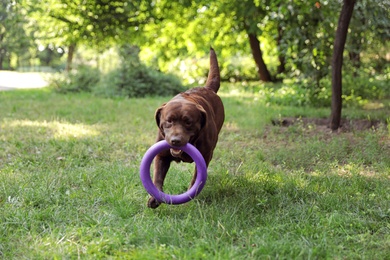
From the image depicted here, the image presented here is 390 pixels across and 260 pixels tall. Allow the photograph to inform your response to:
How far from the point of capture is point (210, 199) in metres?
4.24

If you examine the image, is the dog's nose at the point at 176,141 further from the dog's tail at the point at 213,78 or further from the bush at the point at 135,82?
the bush at the point at 135,82

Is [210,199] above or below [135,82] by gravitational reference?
above

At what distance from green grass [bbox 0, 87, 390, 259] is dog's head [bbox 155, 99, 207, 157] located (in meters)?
0.59

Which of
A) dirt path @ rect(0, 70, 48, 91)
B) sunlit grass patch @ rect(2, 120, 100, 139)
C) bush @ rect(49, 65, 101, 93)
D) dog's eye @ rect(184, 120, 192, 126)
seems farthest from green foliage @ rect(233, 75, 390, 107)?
dirt path @ rect(0, 70, 48, 91)

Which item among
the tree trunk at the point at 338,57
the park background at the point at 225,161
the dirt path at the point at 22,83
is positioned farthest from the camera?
the dirt path at the point at 22,83

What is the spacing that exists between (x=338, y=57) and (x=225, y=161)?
2960mm

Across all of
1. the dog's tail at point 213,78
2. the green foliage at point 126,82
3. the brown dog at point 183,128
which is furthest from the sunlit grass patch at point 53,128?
the green foliage at point 126,82

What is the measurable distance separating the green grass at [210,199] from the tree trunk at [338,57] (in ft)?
1.78

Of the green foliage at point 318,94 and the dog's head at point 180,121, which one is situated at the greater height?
the dog's head at point 180,121

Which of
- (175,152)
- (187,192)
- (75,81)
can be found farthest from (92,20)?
(187,192)

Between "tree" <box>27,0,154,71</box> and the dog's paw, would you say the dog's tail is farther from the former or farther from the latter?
"tree" <box>27,0,154,71</box>

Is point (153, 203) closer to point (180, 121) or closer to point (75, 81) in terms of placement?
point (180, 121)

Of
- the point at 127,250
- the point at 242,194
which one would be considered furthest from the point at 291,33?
the point at 127,250

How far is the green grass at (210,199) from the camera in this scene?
10.3 ft
